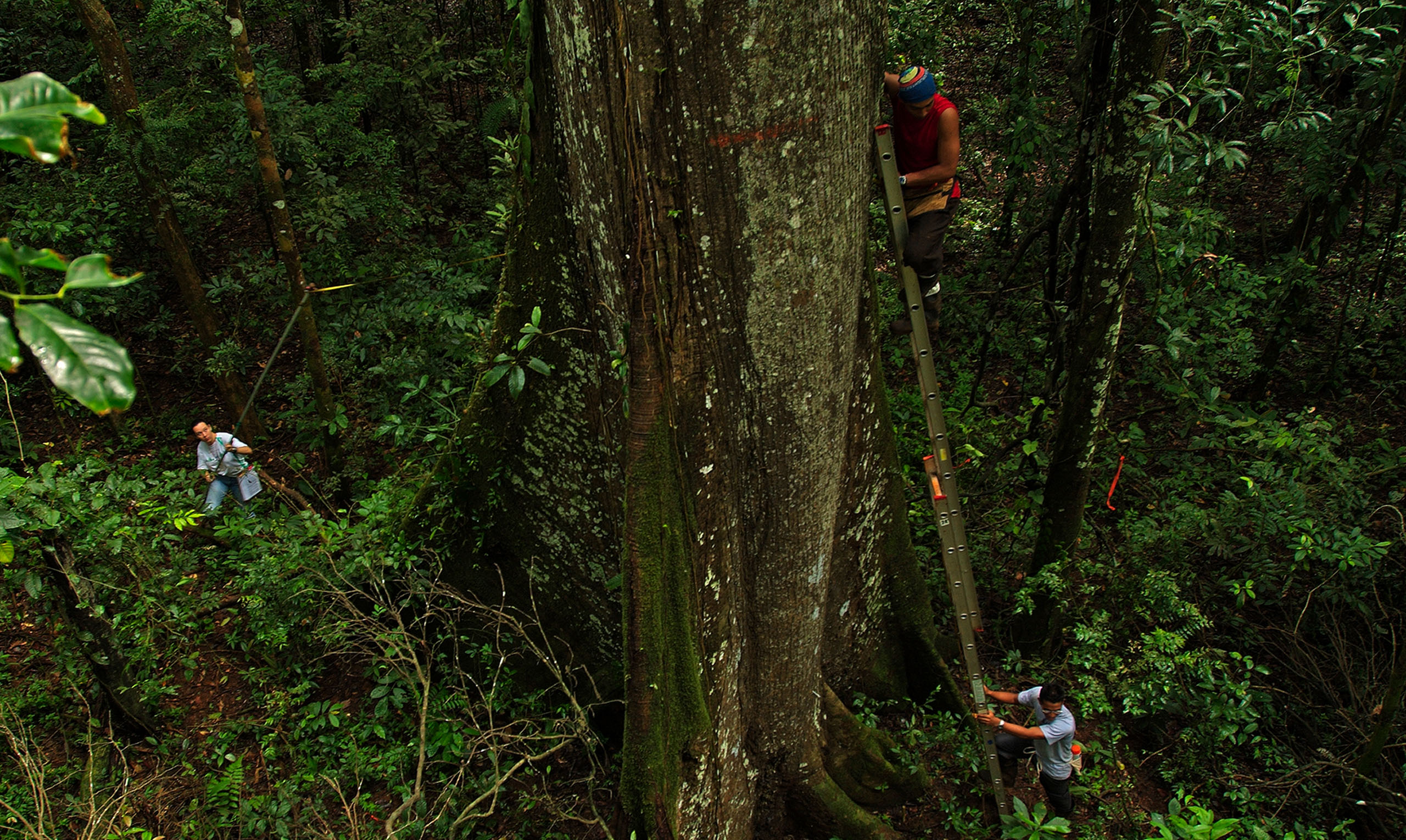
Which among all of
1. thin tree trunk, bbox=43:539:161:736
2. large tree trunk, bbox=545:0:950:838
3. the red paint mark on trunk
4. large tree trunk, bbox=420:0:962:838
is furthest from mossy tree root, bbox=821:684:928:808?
thin tree trunk, bbox=43:539:161:736

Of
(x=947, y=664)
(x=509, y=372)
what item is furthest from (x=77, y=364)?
(x=947, y=664)

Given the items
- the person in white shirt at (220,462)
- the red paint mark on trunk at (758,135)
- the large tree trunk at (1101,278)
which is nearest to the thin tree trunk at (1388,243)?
the large tree trunk at (1101,278)

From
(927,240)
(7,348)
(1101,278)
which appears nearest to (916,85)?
(927,240)

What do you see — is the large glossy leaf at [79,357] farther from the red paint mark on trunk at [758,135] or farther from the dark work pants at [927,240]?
the dark work pants at [927,240]

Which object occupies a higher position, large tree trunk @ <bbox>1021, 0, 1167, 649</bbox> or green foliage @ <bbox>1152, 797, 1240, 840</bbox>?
large tree trunk @ <bbox>1021, 0, 1167, 649</bbox>

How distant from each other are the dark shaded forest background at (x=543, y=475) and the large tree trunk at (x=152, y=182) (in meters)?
0.08

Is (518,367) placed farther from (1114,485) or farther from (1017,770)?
(1114,485)

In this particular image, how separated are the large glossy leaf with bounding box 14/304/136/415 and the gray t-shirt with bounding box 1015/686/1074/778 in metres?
4.38

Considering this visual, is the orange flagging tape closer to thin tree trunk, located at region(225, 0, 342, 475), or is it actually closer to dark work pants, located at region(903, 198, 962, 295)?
dark work pants, located at region(903, 198, 962, 295)

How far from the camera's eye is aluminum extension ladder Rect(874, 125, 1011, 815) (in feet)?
11.9

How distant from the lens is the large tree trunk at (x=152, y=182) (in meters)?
6.13

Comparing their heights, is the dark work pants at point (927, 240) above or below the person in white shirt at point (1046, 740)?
above

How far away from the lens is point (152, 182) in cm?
666

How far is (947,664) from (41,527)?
509cm
